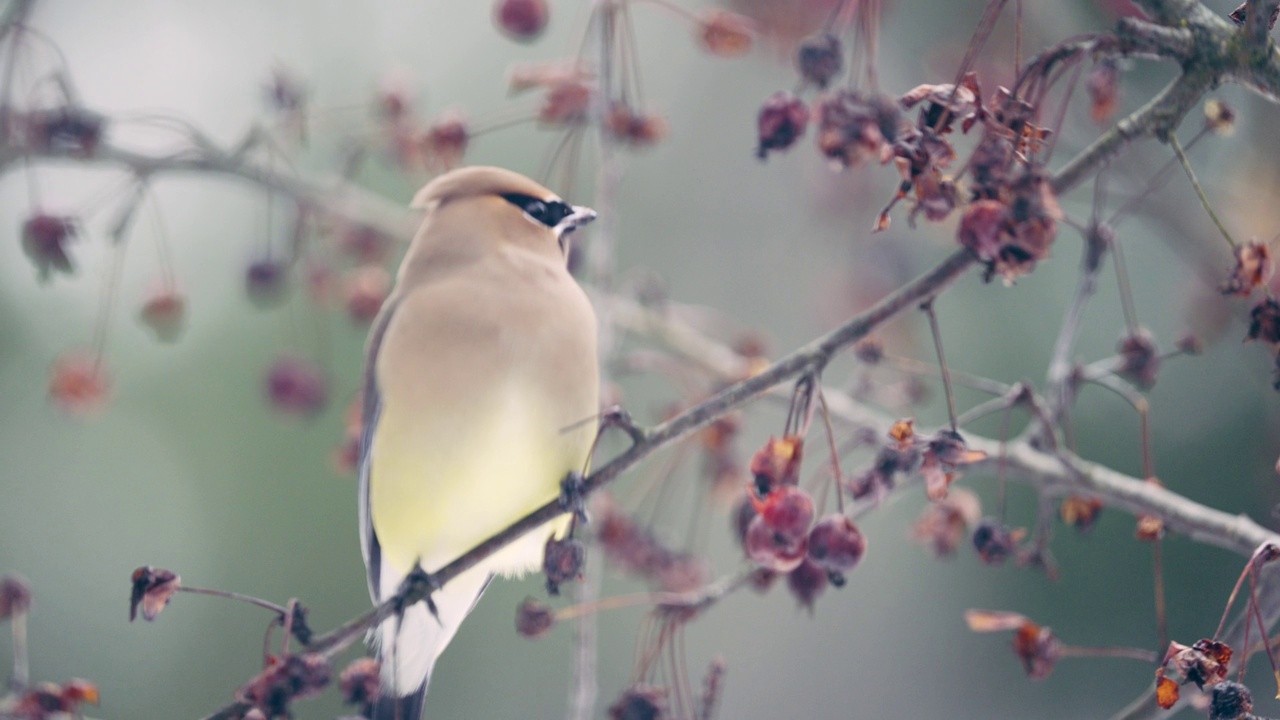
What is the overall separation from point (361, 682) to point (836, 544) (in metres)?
0.91

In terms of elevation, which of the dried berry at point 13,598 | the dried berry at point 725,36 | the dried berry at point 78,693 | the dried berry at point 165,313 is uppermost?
the dried berry at point 725,36

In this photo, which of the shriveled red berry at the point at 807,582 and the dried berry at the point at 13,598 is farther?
the dried berry at the point at 13,598

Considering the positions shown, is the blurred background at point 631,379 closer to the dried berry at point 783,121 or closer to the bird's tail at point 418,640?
the bird's tail at point 418,640

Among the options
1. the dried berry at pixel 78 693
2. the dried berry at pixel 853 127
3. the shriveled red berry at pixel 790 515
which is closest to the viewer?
the shriveled red berry at pixel 790 515

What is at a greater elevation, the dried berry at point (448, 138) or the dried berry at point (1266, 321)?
the dried berry at point (448, 138)

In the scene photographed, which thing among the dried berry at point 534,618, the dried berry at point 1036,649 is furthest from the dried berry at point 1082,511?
the dried berry at point 534,618

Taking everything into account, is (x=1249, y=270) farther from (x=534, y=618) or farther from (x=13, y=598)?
(x=13, y=598)

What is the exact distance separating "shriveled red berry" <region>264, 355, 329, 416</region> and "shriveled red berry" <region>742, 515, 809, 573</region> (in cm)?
188

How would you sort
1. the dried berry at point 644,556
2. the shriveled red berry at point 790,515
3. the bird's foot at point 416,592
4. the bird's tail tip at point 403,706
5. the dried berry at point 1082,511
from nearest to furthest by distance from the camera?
the shriveled red berry at point 790,515 < the dried berry at point 1082,511 < the bird's foot at point 416,592 < the bird's tail tip at point 403,706 < the dried berry at point 644,556

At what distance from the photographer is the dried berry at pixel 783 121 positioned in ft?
6.71

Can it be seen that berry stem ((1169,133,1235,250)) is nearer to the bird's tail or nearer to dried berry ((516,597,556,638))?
dried berry ((516,597,556,638))

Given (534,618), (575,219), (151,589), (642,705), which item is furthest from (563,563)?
(575,219)

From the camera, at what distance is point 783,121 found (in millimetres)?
2043

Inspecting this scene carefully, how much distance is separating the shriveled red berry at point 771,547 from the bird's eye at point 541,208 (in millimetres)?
1010
